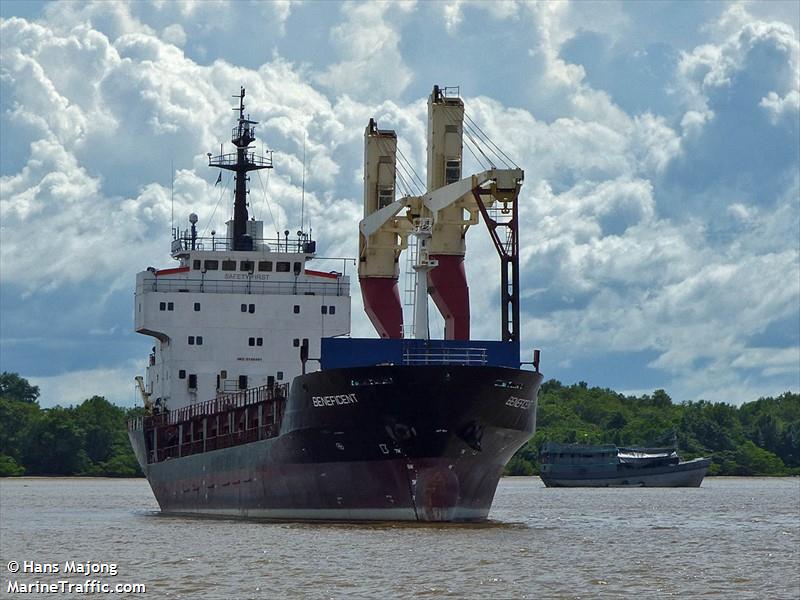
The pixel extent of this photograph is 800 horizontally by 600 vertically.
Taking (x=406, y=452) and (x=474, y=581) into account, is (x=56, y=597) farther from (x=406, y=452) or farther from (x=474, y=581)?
(x=406, y=452)

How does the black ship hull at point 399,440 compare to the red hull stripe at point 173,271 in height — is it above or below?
below

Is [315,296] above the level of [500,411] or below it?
above

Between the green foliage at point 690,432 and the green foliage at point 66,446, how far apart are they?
39021 millimetres

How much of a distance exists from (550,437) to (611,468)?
1514 inches

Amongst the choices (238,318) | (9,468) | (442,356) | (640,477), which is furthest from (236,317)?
(9,468)

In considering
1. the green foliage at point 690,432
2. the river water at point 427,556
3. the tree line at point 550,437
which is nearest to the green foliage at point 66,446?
the tree line at point 550,437

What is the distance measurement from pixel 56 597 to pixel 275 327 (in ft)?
102

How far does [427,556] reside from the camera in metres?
36.3

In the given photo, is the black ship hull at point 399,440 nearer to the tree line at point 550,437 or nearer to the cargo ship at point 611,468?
the cargo ship at point 611,468

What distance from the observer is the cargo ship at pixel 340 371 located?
44.7m

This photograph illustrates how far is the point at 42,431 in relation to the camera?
505ft

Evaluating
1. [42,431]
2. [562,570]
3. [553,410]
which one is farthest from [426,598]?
[553,410]

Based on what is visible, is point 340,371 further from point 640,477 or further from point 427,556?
point 640,477

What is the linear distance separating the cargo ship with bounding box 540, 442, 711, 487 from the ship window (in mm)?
61819
